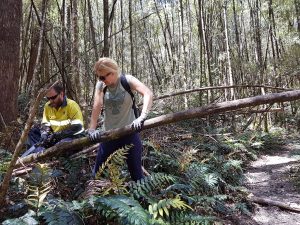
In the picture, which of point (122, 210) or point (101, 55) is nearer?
point (122, 210)

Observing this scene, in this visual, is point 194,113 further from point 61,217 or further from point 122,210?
point 61,217

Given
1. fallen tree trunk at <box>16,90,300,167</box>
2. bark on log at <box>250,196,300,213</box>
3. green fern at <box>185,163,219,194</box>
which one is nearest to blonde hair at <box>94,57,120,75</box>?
fallen tree trunk at <box>16,90,300,167</box>

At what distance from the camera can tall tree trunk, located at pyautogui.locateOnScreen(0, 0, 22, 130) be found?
226 inches

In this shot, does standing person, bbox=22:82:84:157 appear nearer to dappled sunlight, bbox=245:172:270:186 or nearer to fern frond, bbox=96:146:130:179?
fern frond, bbox=96:146:130:179

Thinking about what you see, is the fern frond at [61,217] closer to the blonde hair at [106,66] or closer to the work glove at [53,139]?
the work glove at [53,139]

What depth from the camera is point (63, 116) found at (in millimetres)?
4754

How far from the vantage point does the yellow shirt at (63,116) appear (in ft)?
15.4

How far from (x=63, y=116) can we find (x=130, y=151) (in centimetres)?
115

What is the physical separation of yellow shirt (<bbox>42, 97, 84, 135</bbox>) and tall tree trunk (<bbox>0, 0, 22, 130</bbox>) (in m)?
1.27

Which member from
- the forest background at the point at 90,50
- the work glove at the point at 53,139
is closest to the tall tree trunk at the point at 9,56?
the forest background at the point at 90,50

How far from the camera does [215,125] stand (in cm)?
1093

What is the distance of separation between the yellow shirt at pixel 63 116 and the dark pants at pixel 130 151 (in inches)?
20.9

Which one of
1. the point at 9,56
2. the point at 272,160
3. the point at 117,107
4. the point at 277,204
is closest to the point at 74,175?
the point at 117,107

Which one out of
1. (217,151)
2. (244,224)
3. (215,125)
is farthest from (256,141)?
(244,224)
